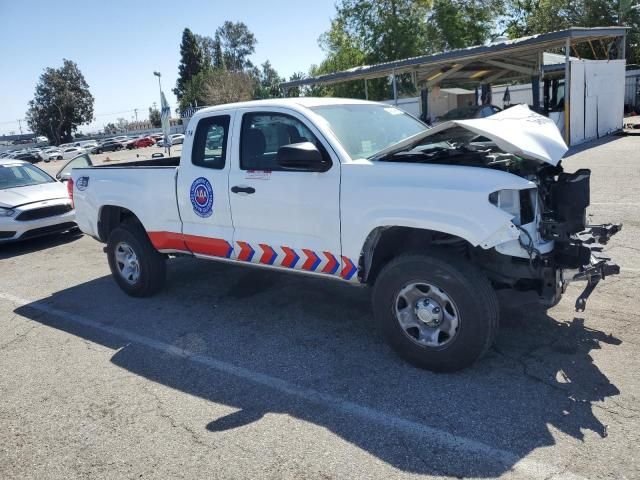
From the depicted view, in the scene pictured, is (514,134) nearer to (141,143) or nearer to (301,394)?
(301,394)

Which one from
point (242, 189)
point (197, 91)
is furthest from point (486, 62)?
point (197, 91)

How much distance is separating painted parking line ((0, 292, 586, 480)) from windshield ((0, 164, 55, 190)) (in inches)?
245

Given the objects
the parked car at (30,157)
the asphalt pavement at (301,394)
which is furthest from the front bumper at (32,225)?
the parked car at (30,157)

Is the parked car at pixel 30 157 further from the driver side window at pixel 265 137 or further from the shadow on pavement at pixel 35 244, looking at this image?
the driver side window at pixel 265 137

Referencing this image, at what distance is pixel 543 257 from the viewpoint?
3611mm

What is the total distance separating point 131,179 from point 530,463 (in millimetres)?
4702

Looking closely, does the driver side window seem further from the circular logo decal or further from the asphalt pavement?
the asphalt pavement

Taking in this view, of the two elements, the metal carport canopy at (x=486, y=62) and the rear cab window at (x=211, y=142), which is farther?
the metal carport canopy at (x=486, y=62)

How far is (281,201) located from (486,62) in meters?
18.7

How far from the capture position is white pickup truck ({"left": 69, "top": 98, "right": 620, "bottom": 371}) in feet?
11.7

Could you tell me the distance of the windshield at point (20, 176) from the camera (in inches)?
392

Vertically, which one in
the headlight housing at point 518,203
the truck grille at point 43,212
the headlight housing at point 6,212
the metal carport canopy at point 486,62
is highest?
the metal carport canopy at point 486,62

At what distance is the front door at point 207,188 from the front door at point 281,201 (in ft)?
0.42

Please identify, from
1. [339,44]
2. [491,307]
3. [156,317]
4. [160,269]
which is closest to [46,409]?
[156,317]
